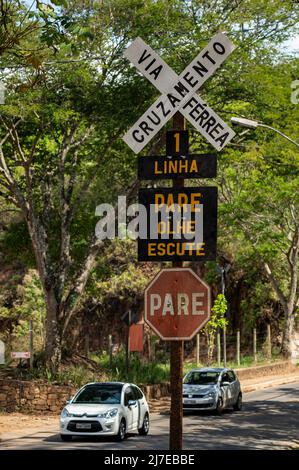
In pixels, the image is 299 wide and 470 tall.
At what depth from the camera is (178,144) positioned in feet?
40.8

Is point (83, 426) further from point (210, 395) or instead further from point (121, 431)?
point (210, 395)

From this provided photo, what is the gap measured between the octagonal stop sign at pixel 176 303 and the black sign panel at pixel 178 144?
162cm

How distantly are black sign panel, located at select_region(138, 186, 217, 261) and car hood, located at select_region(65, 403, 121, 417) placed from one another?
40.4 feet

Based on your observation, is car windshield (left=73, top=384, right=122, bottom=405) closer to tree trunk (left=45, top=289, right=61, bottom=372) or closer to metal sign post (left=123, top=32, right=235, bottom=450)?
tree trunk (left=45, top=289, right=61, bottom=372)

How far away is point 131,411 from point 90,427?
1.43 m

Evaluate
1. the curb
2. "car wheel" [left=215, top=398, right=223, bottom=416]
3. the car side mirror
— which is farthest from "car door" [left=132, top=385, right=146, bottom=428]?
the curb

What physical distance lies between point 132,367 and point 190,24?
14.3 metres

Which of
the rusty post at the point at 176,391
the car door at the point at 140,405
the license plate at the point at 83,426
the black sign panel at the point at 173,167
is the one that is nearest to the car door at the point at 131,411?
the car door at the point at 140,405

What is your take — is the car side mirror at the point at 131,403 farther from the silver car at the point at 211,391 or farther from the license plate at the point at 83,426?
the silver car at the point at 211,391

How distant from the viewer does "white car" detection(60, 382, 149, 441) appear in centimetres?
2333

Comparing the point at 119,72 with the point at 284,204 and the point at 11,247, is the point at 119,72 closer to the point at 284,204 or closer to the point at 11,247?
the point at 11,247

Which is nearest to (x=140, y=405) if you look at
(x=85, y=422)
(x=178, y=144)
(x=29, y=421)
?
→ (x=85, y=422)

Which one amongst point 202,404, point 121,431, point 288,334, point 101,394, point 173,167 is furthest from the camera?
point 288,334
